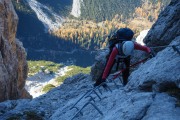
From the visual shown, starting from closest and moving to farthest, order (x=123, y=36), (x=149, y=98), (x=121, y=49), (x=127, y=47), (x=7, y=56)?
1. (x=149, y=98)
2. (x=127, y=47)
3. (x=121, y=49)
4. (x=123, y=36)
5. (x=7, y=56)

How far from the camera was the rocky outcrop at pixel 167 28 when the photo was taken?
17781mm

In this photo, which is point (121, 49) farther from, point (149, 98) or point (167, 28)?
point (167, 28)

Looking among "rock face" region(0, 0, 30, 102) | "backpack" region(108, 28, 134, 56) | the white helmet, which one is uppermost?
"backpack" region(108, 28, 134, 56)

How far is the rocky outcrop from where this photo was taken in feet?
58.3

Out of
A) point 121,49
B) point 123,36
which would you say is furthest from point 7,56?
point 121,49

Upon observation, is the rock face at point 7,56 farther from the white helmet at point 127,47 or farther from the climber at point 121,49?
the white helmet at point 127,47

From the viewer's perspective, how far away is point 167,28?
18.7 m

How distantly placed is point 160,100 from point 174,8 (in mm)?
11735

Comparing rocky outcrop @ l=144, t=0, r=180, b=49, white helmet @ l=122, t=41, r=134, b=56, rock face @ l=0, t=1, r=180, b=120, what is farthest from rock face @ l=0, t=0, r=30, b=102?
white helmet @ l=122, t=41, r=134, b=56

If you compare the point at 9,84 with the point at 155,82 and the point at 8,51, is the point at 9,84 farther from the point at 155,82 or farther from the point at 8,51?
the point at 155,82

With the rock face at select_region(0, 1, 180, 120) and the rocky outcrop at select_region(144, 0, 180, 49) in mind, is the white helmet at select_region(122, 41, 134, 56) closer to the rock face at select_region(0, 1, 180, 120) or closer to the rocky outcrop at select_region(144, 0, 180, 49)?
the rock face at select_region(0, 1, 180, 120)

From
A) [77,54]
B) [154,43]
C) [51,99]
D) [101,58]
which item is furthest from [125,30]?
[77,54]

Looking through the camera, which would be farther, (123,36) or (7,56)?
(7,56)

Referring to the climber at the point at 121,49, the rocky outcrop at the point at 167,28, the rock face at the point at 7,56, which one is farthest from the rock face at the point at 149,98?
the rock face at the point at 7,56
